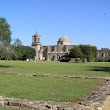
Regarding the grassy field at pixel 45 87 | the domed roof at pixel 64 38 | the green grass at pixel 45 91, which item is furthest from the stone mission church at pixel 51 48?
the green grass at pixel 45 91

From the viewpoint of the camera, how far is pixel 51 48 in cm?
17525

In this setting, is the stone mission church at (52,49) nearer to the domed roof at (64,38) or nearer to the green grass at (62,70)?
the domed roof at (64,38)

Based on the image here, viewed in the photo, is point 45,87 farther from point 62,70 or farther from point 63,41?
point 63,41

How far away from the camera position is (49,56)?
169 meters

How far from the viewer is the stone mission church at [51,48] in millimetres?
164875

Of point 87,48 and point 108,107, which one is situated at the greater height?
point 87,48

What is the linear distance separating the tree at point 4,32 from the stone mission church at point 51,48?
12331cm

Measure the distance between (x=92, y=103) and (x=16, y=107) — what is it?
2.67 m

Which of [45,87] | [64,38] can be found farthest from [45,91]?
[64,38]

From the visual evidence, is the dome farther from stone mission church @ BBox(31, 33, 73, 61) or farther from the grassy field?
the grassy field

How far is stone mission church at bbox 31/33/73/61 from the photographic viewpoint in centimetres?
16488

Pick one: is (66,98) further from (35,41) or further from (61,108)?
(35,41)

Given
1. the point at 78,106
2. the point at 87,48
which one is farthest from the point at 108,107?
the point at 87,48

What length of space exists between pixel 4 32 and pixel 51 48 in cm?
13753
